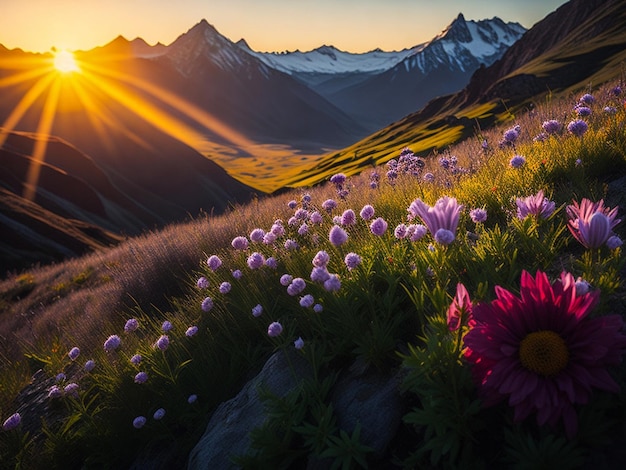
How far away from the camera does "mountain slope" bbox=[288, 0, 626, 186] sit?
45.5 m

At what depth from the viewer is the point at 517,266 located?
271 centimetres

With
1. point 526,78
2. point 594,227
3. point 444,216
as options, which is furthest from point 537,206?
point 526,78

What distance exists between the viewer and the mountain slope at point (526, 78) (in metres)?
45.5

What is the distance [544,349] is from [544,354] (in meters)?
0.02

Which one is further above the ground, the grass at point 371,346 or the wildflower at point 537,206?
the wildflower at point 537,206

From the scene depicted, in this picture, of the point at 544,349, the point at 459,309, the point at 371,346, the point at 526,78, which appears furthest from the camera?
the point at 526,78

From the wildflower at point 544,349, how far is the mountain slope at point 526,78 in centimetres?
2484

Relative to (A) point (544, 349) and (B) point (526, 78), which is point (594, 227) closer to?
(A) point (544, 349)

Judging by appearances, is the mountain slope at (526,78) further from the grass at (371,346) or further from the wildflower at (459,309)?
the wildflower at (459,309)

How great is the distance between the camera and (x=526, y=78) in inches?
2094

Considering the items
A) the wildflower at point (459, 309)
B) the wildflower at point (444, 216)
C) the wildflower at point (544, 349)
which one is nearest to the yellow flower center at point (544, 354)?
the wildflower at point (544, 349)

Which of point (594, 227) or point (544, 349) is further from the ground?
point (594, 227)

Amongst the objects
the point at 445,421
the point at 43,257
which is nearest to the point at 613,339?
the point at 445,421

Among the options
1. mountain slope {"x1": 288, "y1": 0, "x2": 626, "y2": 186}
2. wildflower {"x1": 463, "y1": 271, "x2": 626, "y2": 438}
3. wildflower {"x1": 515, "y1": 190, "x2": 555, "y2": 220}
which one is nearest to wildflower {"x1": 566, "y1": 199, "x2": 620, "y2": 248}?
wildflower {"x1": 463, "y1": 271, "x2": 626, "y2": 438}
